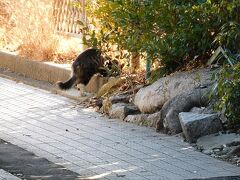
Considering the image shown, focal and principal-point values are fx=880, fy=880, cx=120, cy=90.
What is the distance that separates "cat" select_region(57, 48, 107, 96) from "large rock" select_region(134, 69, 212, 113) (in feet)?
5.73

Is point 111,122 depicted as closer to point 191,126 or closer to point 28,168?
point 191,126

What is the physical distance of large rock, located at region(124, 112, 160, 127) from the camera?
11.9 metres

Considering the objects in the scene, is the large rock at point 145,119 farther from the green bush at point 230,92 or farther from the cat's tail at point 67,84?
the cat's tail at point 67,84

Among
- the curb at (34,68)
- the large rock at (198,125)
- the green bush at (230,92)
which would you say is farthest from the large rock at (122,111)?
the curb at (34,68)

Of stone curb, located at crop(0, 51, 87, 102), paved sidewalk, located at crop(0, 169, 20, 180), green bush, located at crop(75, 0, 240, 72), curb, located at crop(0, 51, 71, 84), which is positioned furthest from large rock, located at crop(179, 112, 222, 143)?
curb, located at crop(0, 51, 71, 84)

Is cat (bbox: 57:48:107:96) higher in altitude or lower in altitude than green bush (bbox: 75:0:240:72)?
lower

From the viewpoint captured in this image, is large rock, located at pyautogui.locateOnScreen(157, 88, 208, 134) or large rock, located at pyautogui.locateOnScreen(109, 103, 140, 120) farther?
large rock, located at pyautogui.locateOnScreen(109, 103, 140, 120)

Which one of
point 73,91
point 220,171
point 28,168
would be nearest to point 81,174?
point 28,168

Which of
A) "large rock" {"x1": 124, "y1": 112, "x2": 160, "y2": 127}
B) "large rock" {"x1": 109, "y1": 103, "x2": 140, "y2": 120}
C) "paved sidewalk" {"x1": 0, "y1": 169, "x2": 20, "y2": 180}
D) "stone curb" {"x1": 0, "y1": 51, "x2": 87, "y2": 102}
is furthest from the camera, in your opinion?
"stone curb" {"x1": 0, "y1": 51, "x2": 87, "y2": 102}

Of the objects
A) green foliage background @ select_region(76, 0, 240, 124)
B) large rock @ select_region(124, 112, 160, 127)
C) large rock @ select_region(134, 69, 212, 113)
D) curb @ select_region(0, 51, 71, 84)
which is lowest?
large rock @ select_region(124, 112, 160, 127)

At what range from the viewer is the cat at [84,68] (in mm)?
14234

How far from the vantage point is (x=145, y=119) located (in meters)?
12.1

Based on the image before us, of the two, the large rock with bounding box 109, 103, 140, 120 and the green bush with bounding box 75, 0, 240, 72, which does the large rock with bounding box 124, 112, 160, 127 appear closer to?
the large rock with bounding box 109, 103, 140, 120

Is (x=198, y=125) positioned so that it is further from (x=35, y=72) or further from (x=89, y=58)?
(x=35, y=72)
